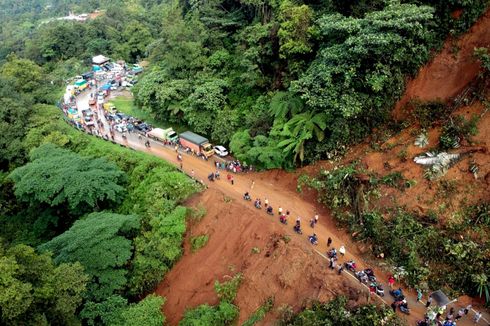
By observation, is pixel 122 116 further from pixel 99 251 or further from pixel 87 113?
pixel 99 251

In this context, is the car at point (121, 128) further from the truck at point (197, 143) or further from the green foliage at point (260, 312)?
the green foliage at point (260, 312)

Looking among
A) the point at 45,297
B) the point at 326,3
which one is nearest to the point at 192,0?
the point at 326,3

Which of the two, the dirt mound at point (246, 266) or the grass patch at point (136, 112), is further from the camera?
the grass patch at point (136, 112)

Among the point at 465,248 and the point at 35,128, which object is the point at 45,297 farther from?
the point at 35,128

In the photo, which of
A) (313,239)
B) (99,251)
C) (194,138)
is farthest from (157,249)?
(194,138)

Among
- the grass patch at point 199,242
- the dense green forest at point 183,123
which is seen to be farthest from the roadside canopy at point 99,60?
the grass patch at point 199,242

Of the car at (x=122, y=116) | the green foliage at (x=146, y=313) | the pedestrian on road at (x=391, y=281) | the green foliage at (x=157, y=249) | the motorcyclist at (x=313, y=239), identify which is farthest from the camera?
the car at (x=122, y=116)
